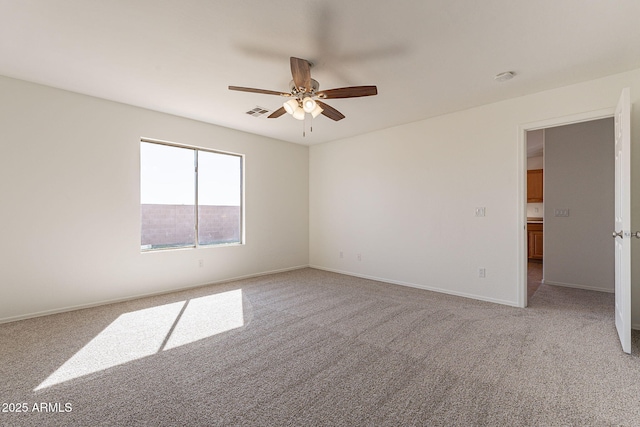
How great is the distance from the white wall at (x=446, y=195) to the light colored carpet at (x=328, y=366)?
2.55ft

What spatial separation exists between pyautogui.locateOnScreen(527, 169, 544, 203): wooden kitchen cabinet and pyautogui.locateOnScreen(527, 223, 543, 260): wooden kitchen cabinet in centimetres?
80

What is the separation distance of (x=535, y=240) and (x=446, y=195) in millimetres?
3935

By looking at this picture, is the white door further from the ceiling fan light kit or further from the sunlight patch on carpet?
the sunlight patch on carpet

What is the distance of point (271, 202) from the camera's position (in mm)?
5562

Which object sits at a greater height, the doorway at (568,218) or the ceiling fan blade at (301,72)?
the ceiling fan blade at (301,72)

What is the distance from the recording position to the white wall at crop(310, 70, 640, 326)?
135 inches

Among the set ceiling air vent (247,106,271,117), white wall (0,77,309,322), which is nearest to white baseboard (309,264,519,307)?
white wall (0,77,309,322)

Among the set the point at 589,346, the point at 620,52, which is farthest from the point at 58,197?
the point at 620,52

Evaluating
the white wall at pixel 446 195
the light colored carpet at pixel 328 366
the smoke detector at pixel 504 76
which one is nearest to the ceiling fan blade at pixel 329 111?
the smoke detector at pixel 504 76

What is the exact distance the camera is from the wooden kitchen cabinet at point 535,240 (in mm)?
6488

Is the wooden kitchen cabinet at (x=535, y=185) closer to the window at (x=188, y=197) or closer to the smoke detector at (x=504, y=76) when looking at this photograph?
the smoke detector at (x=504, y=76)

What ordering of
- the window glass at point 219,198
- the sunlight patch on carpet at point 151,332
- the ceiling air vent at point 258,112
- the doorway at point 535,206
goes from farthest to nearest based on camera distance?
the doorway at point 535,206 < the window glass at point 219,198 < the ceiling air vent at point 258,112 < the sunlight patch on carpet at point 151,332

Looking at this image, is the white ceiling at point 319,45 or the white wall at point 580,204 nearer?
the white ceiling at point 319,45

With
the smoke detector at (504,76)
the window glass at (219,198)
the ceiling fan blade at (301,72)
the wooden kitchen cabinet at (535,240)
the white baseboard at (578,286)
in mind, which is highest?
the smoke detector at (504,76)
